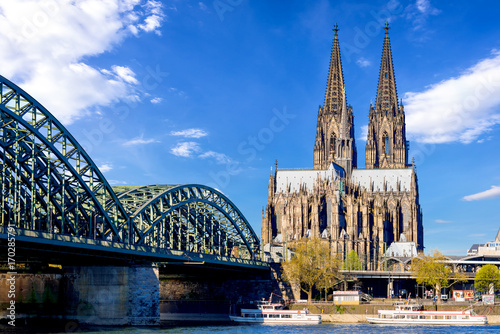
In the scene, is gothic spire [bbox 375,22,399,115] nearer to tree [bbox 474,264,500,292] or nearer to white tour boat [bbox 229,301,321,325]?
tree [bbox 474,264,500,292]

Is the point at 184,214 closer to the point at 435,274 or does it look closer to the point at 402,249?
the point at 435,274

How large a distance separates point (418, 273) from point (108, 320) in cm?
5251

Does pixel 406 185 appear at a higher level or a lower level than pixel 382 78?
lower

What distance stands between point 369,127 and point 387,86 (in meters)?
11.8

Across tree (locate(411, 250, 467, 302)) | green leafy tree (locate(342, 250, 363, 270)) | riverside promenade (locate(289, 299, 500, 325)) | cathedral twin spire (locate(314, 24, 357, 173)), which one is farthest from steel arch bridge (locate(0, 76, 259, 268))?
cathedral twin spire (locate(314, 24, 357, 173))

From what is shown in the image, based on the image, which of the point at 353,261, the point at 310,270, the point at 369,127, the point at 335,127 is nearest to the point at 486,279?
the point at 310,270

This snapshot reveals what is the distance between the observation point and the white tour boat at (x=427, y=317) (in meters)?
75.4

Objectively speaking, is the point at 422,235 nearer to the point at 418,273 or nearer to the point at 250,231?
the point at 418,273

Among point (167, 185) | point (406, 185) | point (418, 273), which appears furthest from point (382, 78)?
point (167, 185)

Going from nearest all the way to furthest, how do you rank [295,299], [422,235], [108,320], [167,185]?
[108,320] < [167,185] < [295,299] < [422,235]

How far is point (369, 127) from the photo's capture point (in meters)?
178

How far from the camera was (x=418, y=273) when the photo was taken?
3880 inches

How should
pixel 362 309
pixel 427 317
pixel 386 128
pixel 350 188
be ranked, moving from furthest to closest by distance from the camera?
pixel 386 128 < pixel 350 188 < pixel 362 309 < pixel 427 317

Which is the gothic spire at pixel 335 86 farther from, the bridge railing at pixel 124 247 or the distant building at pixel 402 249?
the bridge railing at pixel 124 247
